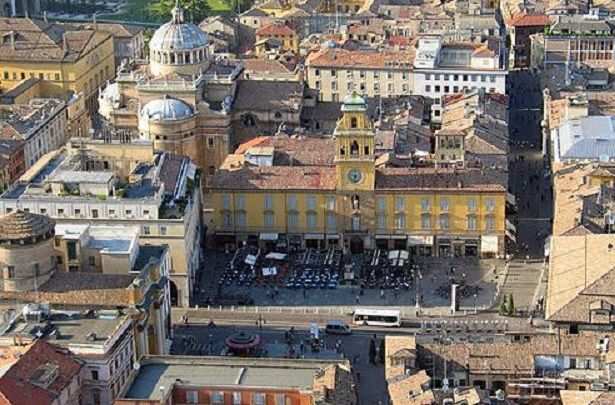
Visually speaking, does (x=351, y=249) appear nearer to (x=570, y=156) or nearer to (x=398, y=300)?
A: (x=398, y=300)

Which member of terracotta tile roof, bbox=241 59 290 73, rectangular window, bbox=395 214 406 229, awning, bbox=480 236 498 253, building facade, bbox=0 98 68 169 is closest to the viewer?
awning, bbox=480 236 498 253

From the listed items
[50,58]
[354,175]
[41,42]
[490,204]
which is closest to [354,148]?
[354,175]

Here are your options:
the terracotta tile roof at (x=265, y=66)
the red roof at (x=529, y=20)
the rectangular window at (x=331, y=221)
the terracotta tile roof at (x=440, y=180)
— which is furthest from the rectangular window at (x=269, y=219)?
the red roof at (x=529, y=20)

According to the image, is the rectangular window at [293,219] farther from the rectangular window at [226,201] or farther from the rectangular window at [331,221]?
the rectangular window at [226,201]

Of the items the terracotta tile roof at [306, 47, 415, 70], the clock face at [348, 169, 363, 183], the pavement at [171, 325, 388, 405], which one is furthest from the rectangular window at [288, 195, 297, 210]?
the terracotta tile roof at [306, 47, 415, 70]

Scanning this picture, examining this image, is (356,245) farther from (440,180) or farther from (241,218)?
(241,218)

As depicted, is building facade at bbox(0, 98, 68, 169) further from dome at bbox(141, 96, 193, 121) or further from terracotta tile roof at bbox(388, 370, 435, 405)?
terracotta tile roof at bbox(388, 370, 435, 405)
